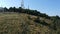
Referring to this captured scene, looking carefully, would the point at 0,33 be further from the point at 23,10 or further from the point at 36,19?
the point at 23,10

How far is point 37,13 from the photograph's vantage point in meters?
65.2

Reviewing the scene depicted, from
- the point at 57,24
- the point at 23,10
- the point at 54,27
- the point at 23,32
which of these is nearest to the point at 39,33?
the point at 23,32

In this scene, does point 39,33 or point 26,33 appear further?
point 39,33

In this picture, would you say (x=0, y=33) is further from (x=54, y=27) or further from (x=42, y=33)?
(x=54, y=27)

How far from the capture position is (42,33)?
3809 cm

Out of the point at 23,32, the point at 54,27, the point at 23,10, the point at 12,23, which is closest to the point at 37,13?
the point at 23,10

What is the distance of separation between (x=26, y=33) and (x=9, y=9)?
34071 millimetres

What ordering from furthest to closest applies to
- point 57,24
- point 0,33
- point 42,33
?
point 57,24
point 42,33
point 0,33

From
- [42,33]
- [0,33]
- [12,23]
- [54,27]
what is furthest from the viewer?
[54,27]

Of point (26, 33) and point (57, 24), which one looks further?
point (57, 24)

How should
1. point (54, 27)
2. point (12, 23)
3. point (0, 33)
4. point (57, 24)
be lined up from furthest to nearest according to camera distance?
1. point (57, 24)
2. point (54, 27)
3. point (12, 23)
4. point (0, 33)

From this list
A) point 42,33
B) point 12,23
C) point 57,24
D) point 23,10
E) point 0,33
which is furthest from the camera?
point 23,10

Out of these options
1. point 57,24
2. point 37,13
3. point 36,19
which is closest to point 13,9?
point 37,13

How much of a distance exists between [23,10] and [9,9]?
494cm
